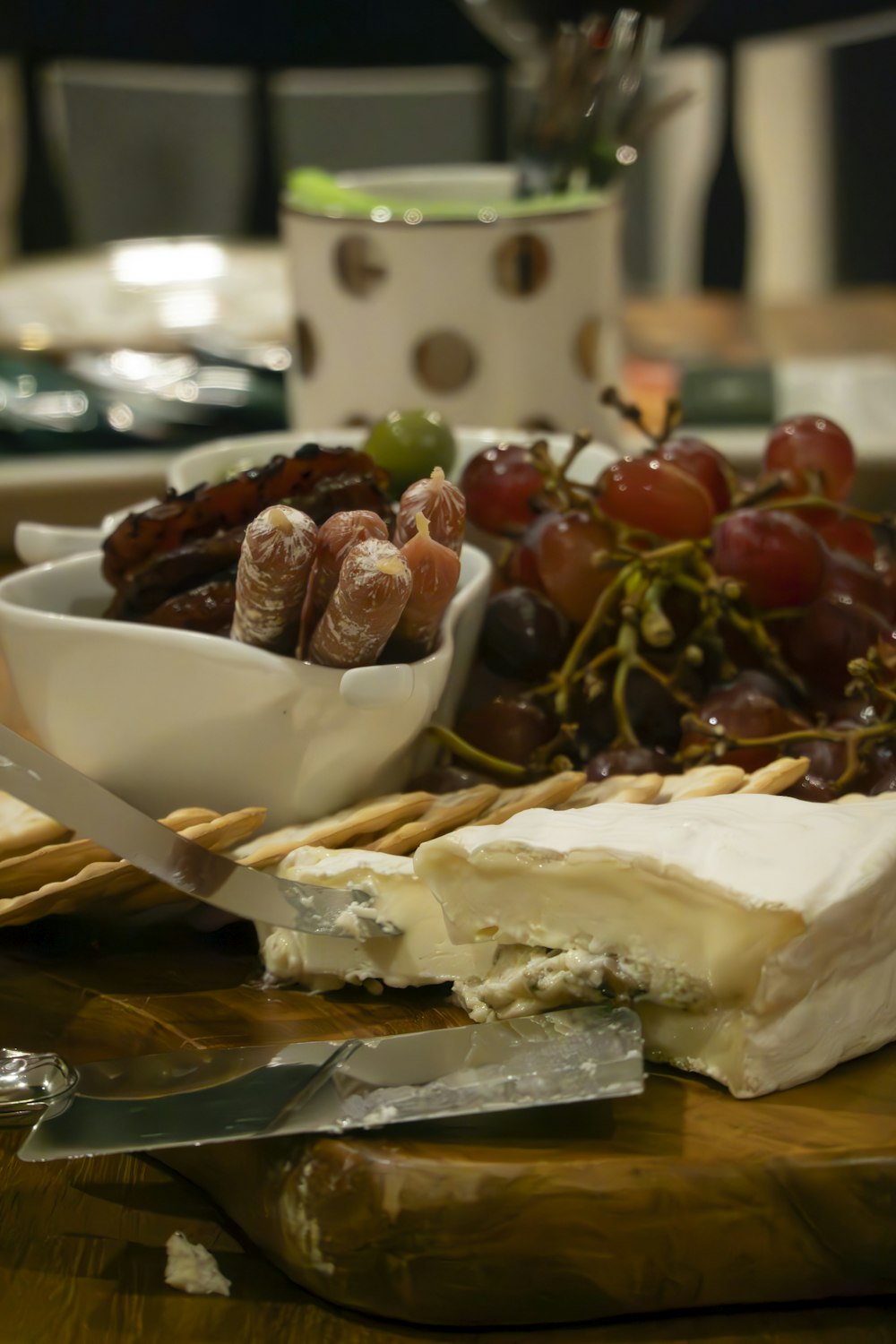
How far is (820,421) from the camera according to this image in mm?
830

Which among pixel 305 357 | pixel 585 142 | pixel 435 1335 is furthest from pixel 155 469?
pixel 435 1335

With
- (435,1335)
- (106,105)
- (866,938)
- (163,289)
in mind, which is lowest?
(435,1335)

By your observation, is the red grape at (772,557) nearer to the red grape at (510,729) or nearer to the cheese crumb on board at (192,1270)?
the red grape at (510,729)

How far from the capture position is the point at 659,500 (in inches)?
29.0

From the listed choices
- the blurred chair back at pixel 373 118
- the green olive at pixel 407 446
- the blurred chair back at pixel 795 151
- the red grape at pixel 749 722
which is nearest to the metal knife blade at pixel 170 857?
the red grape at pixel 749 722

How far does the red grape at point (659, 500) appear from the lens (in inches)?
29.0

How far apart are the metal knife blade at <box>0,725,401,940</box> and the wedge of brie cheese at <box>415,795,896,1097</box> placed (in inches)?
1.9

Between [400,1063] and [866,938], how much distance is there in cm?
18

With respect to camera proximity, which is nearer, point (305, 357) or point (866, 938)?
point (866, 938)

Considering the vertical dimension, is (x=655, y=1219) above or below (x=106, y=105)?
below

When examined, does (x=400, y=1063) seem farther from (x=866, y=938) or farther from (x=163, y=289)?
(x=163, y=289)

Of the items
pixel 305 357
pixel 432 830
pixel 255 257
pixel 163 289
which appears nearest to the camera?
pixel 432 830

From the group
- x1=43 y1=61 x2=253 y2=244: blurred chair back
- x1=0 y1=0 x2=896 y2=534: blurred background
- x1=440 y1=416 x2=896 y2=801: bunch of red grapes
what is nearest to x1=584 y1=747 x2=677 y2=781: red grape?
x1=440 y1=416 x2=896 y2=801: bunch of red grapes

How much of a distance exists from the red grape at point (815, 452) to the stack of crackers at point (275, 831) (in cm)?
23
